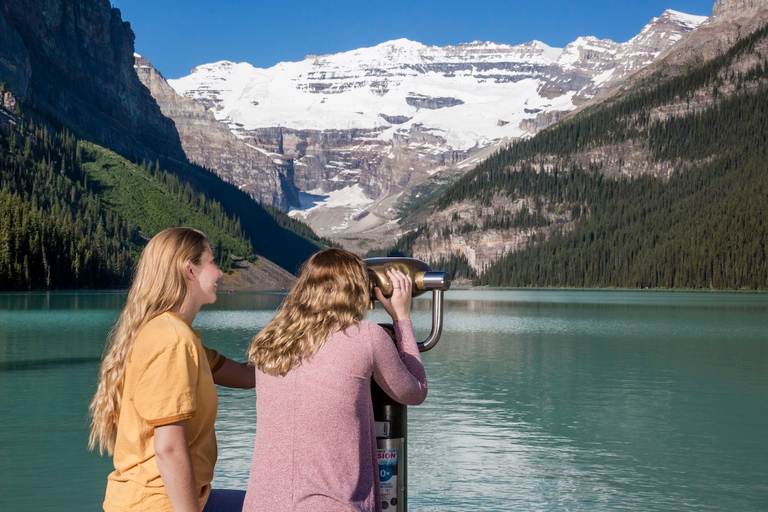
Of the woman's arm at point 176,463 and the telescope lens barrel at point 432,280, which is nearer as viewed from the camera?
the woman's arm at point 176,463

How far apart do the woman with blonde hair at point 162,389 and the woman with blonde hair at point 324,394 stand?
15.6 inches

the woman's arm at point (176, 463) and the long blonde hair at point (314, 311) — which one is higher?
the long blonde hair at point (314, 311)

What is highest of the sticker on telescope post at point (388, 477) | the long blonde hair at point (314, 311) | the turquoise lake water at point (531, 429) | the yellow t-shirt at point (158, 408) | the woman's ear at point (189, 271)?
the woman's ear at point (189, 271)

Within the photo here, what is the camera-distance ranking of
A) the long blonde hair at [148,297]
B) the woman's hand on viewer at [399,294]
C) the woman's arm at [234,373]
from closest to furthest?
the long blonde hair at [148,297] < the woman's hand on viewer at [399,294] < the woman's arm at [234,373]

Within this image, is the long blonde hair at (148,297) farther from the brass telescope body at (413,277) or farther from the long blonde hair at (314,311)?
the brass telescope body at (413,277)

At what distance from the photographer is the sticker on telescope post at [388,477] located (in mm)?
5492

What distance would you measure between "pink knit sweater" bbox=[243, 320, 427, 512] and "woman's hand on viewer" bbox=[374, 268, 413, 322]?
0.38 m

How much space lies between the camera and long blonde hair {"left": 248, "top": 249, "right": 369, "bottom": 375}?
5133mm

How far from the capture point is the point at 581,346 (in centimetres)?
4525

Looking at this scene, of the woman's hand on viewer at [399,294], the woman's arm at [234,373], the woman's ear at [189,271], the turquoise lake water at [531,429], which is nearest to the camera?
the woman's ear at [189,271]

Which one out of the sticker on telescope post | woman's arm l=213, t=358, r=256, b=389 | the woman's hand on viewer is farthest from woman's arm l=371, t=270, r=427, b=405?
woman's arm l=213, t=358, r=256, b=389

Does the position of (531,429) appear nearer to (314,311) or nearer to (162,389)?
(314,311)

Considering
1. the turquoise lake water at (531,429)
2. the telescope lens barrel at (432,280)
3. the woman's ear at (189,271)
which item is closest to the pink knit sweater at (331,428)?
the telescope lens barrel at (432,280)

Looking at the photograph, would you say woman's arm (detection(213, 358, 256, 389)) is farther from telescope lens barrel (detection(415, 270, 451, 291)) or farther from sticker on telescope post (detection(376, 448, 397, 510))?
telescope lens barrel (detection(415, 270, 451, 291))
